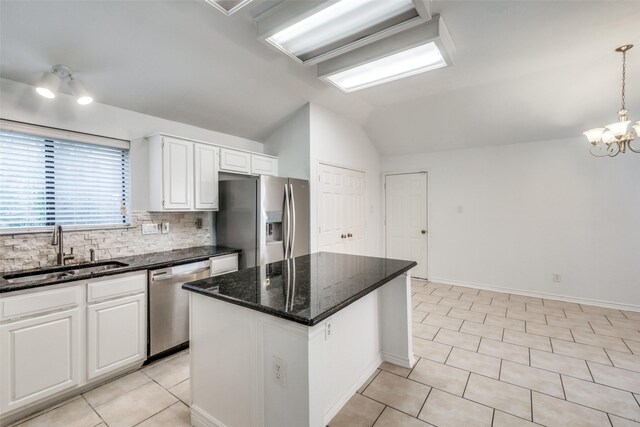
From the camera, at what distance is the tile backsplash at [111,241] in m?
2.32

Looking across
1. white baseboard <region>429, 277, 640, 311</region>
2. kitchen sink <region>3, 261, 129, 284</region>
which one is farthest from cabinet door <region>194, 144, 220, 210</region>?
white baseboard <region>429, 277, 640, 311</region>

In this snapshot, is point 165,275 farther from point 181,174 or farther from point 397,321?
point 397,321

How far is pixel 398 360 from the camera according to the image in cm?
255

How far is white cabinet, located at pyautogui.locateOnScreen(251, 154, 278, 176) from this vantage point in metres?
3.92

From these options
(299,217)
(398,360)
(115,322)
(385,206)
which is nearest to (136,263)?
(115,322)

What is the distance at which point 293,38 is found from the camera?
2.37 meters

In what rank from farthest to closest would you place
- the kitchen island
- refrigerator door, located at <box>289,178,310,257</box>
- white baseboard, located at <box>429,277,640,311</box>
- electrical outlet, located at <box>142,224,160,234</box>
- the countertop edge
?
1. white baseboard, located at <box>429,277,640,311</box>
2. refrigerator door, located at <box>289,178,310,257</box>
3. electrical outlet, located at <box>142,224,160,234</box>
4. the kitchen island
5. the countertop edge

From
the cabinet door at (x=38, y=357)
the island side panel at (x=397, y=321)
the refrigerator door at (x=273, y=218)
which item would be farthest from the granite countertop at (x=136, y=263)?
the island side panel at (x=397, y=321)

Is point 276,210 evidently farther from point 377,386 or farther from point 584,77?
point 584,77

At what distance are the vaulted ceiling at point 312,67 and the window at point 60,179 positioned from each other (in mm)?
467

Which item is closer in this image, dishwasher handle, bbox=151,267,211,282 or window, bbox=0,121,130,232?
window, bbox=0,121,130,232

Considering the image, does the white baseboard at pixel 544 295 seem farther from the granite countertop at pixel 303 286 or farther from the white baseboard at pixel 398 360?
the granite countertop at pixel 303 286

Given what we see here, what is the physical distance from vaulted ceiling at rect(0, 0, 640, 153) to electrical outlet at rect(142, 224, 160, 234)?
1241 mm

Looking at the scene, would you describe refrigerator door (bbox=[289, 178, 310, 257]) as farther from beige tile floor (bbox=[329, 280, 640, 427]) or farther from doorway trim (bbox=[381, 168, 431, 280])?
doorway trim (bbox=[381, 168, 431, 280])
